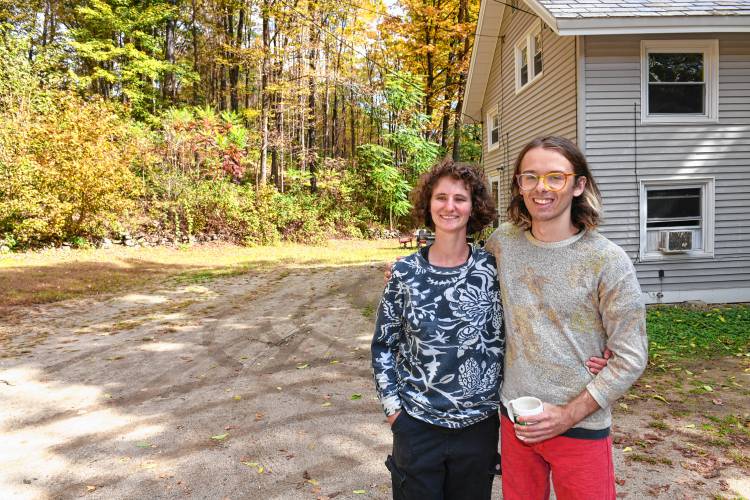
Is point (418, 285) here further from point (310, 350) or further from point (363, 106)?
point (363, 106)

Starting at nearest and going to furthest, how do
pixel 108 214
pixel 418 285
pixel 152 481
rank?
pixel 418 285, pixel 152 481, pixel 108 214

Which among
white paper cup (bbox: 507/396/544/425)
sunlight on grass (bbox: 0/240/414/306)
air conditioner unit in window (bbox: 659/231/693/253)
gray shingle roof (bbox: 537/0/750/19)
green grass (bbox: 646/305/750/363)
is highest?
gray shingle roof (bbox: 537/0/750/19)

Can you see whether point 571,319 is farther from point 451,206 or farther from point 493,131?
point 493,131

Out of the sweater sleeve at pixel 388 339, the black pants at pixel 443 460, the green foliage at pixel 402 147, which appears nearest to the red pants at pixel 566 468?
the black pants at pixel 443 460

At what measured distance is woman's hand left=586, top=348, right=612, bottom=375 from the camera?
1576mm

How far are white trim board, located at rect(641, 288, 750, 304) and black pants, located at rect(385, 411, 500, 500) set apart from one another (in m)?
8.34

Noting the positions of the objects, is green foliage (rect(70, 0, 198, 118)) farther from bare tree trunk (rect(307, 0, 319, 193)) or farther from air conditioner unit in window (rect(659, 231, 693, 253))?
air conditioner unit in window (rect(659, 231, 693, 253))

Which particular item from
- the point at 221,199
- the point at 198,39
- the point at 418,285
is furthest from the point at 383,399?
the point at 198,39

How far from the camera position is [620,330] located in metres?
1.51

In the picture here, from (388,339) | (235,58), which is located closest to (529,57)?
(388,339)

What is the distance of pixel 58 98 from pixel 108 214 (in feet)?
16.1

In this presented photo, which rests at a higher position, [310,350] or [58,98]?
[58,98]

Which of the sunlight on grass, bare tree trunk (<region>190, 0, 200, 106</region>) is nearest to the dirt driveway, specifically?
the sunlight on grass

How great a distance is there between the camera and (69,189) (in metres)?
15.1
